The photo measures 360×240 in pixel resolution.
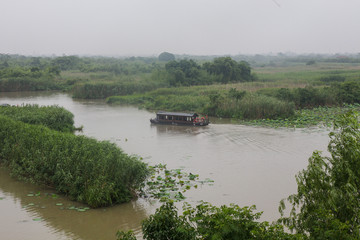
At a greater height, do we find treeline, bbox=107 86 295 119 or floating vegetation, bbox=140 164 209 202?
treeline, bbox=107 86 295 119

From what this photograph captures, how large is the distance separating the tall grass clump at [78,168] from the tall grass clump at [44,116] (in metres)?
4.98

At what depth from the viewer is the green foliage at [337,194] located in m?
5.71

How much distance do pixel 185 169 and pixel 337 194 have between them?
892cm

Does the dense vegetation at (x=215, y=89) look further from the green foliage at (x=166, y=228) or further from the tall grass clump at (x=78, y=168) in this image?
the green foliage at (x=166, y=228)

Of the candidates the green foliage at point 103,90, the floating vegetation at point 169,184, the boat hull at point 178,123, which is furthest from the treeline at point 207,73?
the floating vegetation at point 169,184

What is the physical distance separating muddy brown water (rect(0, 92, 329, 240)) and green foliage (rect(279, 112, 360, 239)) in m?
3.96

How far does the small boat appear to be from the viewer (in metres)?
23.3

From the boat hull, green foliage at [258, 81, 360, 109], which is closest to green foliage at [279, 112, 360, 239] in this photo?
the boat hull

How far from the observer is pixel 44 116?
19.6m

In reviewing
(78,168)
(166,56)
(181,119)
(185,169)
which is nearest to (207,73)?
(181,119)

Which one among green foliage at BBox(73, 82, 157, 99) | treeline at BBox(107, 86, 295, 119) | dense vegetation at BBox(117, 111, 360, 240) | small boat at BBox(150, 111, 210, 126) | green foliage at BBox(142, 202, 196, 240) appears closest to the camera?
dense vegetation at BBox(117, 111, 360, 240)

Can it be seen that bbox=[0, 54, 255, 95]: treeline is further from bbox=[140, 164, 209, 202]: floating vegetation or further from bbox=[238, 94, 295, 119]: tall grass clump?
bbox=[140, 164, 209, 202]: floating vegetation

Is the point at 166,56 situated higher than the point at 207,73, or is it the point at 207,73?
the point at 166,56

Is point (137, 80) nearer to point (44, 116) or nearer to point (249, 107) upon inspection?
point (249, 107)
